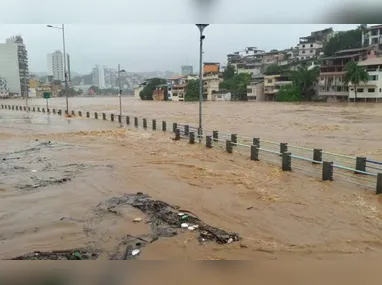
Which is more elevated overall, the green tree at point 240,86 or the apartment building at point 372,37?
the apartment building at point 372,37

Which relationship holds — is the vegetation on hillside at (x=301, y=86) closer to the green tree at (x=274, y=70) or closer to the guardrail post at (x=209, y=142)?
the green tree at (x=274, y=70)

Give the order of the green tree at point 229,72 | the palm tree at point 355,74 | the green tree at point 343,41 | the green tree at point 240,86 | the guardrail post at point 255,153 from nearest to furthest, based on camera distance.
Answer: the guardrail post at point 255,153 < the palm tree at point 355,74 < the green tree at point 343,41 < the green tree at point 240,86 < the green tree at point 229,72

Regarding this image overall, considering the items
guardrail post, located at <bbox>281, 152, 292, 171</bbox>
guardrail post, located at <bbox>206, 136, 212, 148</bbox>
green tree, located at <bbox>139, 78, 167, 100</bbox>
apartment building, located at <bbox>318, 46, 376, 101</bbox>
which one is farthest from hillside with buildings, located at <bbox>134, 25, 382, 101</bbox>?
guardrail post, located at <bbox>281, 152, 292, 171</bbox>

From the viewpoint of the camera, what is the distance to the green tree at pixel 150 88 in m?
70.5

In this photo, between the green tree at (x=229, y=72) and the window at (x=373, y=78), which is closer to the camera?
the window at (x=373, y=78)

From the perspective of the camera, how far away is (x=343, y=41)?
4744cm

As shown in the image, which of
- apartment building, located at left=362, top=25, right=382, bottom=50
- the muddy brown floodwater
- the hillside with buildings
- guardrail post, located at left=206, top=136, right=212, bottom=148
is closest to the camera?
the muddy brown floodwater

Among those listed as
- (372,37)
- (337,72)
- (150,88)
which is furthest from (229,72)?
(337,72)

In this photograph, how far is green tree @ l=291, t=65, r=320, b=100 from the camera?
43969 mm

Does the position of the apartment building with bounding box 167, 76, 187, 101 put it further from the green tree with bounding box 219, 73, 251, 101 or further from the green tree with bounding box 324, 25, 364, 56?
the green tree with bounding box 324, 25, 364, 56

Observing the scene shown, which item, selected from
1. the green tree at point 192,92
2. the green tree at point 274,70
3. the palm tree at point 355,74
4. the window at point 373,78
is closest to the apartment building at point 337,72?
the palm tree at point 355,74

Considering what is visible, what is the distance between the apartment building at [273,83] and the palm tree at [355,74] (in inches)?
367

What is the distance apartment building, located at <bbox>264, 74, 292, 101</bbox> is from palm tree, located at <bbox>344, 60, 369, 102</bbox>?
30.6 feet

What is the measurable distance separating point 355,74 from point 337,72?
4.34 metres
